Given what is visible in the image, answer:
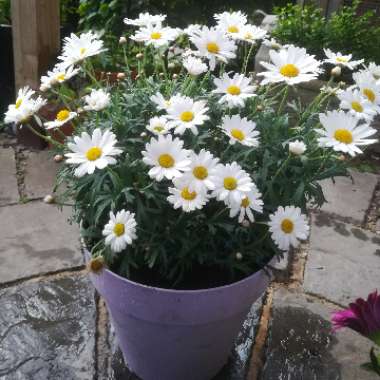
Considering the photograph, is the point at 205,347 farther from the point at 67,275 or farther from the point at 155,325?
the point at 67,275

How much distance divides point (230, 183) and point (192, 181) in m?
0.09

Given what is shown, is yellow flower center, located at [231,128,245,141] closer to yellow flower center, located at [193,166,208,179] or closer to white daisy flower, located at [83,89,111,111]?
yellow flower center, located at [193,166,208,179]

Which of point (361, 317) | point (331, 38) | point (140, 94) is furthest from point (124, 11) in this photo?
point (361, 317)

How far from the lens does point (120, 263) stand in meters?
1.52

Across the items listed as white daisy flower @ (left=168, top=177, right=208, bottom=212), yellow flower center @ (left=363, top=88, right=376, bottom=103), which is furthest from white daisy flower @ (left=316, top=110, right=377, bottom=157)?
white daisy flower @ (left=168, top=177, right=208, bottom=212)

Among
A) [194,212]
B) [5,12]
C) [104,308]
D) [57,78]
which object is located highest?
[57,78]

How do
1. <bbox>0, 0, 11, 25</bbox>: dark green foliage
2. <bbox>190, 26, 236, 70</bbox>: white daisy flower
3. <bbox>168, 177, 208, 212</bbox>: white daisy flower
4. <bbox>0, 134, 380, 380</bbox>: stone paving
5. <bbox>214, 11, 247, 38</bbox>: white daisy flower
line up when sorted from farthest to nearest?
<bbox>0, 0, 11, 25</bbox>: dark green foliage
<bbox>0, 134, 380, 380</bbox>: stone paving
<bbox>214, 11, 247, 38</bbox>: white daisy flower
<bbox>190, 26, 236, 70</bbox>: white daisy flower
<bbox>168, 177, 208, 212</bbox>: white daisy flower

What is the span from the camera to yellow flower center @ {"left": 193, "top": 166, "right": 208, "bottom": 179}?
1260mm

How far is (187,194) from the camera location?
4.11 ft

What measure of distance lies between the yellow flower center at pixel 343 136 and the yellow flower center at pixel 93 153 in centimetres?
56

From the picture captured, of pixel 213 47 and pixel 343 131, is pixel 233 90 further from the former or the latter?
pixel 343 131

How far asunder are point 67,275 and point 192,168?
1140mm

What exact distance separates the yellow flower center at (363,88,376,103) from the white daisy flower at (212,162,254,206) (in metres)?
0.42

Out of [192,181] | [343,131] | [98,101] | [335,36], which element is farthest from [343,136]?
[335,36]
